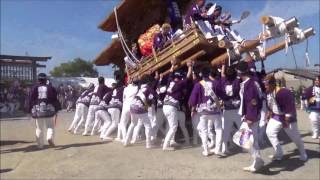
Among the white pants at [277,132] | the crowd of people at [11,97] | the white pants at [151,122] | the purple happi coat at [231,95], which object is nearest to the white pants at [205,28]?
the purple happi coat at [231,95]

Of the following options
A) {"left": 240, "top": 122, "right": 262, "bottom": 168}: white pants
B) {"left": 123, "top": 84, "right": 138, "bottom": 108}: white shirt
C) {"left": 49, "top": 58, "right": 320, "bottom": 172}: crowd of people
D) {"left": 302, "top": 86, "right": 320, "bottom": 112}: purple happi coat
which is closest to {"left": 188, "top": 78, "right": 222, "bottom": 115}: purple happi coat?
{"left": 49, "top": 58, "right": 320, "bottom": 172}: crowd of people

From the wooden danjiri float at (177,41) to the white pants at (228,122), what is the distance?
1.31 metres

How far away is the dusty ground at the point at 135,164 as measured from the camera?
8234 mm

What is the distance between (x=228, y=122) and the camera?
978 cm

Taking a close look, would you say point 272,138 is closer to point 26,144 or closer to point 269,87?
point 269,87

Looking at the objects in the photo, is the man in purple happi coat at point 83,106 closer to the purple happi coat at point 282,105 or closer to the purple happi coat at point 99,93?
the purple happi coat at point 99,93

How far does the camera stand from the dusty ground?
27.0ft

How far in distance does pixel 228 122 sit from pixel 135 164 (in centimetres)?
239

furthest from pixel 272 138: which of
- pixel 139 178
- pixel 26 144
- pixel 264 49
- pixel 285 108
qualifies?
pixel 26 144

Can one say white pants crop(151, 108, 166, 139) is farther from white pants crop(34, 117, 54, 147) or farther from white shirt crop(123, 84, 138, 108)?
white pants crop(34, 117, 54, 147)

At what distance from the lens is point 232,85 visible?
991cm

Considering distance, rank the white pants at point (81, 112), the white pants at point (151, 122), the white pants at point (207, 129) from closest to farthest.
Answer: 1. the white pants at point (207, 129)
2. the white pants at point (151, 122)
3. the white pants at point (81, 112)

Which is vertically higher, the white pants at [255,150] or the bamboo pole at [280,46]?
the bamboo pole at [280,46]

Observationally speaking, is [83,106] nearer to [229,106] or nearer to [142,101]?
[142,101]
